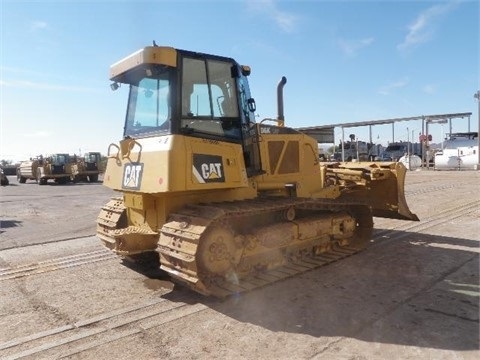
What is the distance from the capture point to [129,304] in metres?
4.87

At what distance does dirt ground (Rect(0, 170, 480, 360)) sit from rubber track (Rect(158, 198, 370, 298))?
0.16 metres

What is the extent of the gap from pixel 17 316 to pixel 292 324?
3162mm

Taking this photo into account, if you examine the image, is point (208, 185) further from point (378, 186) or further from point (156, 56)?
point (378, 186)

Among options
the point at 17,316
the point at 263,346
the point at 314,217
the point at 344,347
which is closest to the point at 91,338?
the point at 17,316

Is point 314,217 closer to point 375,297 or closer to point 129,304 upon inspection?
point 375,297

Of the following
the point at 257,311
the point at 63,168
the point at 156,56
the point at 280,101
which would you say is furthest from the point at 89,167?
the point at 257,311

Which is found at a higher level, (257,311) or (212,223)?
(212,223)

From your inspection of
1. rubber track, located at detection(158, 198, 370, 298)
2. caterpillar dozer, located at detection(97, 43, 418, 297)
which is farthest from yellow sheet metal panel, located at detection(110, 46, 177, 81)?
rubber track, located at detection(158, 198, 370, 298)

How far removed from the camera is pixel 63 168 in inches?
1286

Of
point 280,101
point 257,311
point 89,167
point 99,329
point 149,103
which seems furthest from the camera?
point 89,167

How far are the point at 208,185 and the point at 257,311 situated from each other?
1659 mm

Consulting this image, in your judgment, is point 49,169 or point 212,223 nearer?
point 212,223

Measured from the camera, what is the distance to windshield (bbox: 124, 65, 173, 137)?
5.28 m

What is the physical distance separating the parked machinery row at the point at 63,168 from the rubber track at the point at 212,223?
1172 inches
